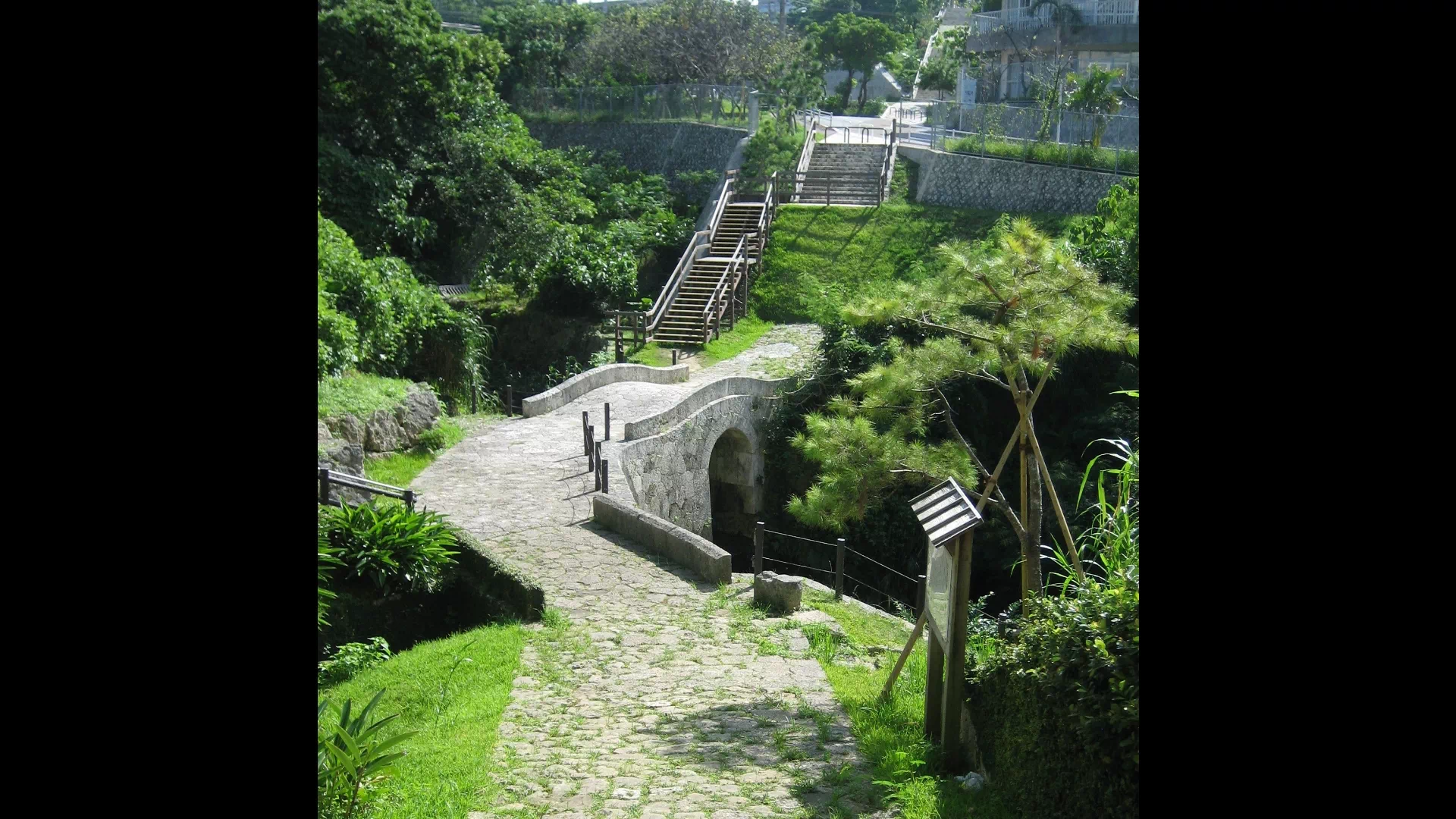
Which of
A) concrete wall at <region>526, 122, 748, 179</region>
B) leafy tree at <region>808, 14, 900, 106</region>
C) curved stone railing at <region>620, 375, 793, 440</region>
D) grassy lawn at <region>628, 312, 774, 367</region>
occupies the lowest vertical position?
curved stone railing at <region>620, 375, 793, 440</region>

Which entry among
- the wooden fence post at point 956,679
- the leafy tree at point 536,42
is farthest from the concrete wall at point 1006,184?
the wooden fence post at point 956,679

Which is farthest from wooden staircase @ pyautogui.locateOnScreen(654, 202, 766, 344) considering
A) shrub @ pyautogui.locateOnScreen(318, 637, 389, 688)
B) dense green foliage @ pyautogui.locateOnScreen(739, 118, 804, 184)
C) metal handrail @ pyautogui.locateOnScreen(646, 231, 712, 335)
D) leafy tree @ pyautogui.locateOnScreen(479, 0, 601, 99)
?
shrub @ pyautogui.locateOnScreen(318, 637, 389, 688)

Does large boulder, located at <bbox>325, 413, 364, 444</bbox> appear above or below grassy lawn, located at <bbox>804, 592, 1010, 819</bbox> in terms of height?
above

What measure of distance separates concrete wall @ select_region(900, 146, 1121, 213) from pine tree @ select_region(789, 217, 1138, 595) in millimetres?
16047

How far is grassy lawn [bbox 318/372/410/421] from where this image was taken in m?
13.6

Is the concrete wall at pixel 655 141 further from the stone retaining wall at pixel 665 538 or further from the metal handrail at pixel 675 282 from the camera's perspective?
the stone retaining wall at pixel 665 538

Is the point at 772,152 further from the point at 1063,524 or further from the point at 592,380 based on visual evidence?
the point at 1063,524

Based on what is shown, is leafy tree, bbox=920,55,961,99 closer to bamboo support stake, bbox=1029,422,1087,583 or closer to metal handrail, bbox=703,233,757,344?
metal handrail, bbox=703,233,757,344

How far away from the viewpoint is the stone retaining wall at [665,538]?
10969 millimetres
